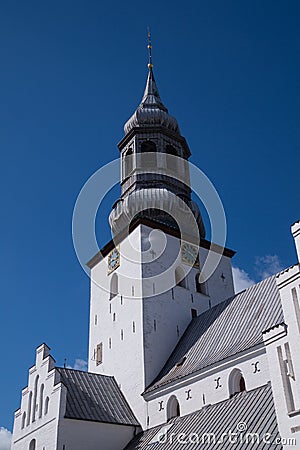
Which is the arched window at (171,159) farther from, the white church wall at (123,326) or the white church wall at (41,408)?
the white church wall at (41,408)

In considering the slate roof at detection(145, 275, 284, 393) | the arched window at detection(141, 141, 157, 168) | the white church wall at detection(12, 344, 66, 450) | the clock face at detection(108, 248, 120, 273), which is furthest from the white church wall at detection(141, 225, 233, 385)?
the arched window at detection(141, 141, 157, 168)

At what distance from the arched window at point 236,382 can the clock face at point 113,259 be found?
360 inches

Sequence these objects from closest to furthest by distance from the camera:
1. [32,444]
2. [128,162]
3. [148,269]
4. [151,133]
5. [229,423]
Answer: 1. [229,423]
2. [32,444]
3. [148,269]
4. [128,162]
5. [151,133]

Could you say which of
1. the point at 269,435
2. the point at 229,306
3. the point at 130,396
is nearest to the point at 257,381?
the point at 269,435

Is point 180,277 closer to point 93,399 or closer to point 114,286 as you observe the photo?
point 114,286

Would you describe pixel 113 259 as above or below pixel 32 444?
above

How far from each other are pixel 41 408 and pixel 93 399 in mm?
2022

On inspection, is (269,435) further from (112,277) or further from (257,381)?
(112,277)

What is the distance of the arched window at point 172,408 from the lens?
752 inches

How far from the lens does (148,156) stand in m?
27.7

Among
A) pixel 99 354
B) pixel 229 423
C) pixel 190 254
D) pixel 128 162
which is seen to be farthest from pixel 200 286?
pixel 229 423

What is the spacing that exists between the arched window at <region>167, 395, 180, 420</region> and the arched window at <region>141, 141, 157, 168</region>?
11998 millimetres

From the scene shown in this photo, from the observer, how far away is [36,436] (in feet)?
65.9

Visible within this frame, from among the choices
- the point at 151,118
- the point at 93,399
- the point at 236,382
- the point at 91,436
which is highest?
the point at 151,118
